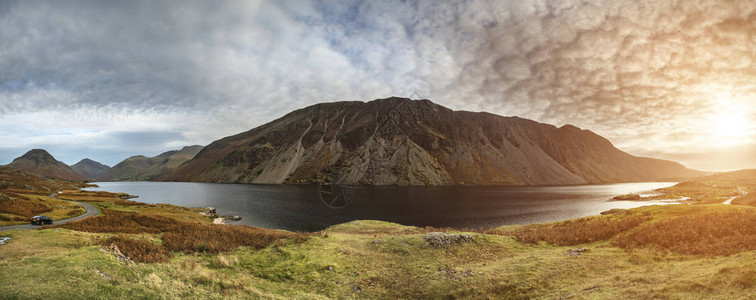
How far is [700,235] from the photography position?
1820 centimetres

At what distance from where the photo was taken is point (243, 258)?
73.5 ft

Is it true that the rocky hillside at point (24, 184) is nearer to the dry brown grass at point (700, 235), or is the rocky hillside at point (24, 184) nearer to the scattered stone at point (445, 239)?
the scattered stone at point (445, 239)

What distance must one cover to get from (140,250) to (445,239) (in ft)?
77.9

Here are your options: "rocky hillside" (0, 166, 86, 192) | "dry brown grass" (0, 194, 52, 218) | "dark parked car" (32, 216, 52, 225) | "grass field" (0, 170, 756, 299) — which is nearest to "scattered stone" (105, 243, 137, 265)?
"grass field" (0, 170, 756, 299)

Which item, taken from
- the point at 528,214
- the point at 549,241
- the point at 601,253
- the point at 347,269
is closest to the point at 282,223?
the point at 347,269

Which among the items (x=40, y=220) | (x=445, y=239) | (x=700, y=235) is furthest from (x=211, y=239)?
(x=700, y=235)

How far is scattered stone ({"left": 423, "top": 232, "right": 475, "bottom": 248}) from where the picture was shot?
24638mm

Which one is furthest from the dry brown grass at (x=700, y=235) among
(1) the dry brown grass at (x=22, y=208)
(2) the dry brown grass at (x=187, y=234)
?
(1) the dry brown grass at (x=22, y=208)

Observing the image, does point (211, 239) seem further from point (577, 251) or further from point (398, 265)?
point (577, 251)

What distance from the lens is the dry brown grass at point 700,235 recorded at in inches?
618

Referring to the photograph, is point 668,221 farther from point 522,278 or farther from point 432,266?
point 432,266

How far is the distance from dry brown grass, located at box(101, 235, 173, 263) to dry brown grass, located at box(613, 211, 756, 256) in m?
32.8

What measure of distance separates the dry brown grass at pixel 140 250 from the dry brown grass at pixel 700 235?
1293 inches

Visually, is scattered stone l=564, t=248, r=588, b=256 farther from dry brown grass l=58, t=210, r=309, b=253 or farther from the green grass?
dry brown grass l=58, t=210, r=309, b=253
